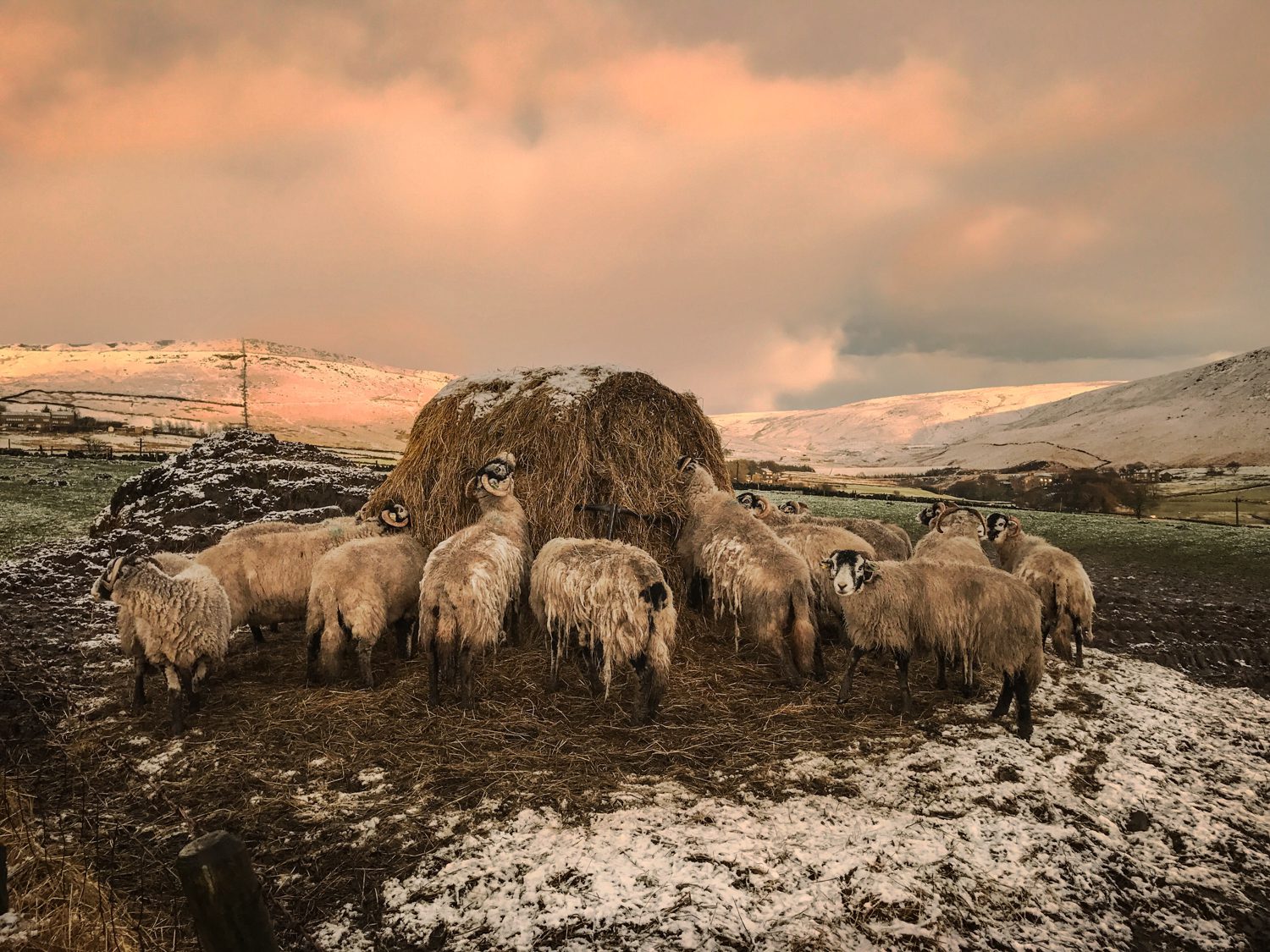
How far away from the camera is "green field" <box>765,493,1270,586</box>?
13547 millimetres

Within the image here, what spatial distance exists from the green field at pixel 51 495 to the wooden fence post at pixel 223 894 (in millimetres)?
17186

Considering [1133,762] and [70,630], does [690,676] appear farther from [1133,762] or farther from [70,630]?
[70,630]

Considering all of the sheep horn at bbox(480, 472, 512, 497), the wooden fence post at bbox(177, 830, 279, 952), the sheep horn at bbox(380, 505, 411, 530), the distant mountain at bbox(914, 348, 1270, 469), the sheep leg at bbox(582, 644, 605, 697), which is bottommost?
the sheep leg at bbox(582, 644, 605, 697)

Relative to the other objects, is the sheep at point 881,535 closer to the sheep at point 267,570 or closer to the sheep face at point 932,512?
the sheep face at point 932,512

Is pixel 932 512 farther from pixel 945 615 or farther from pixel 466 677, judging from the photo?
Answer: pixel 466 677

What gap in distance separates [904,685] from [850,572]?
1.43 m

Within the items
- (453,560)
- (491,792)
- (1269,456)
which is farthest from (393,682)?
(1269,456)

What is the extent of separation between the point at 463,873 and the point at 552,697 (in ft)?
8.72

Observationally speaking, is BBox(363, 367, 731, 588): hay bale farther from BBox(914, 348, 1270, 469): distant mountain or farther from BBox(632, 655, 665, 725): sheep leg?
BBox(914, 348, 1270, 469): distant mountain

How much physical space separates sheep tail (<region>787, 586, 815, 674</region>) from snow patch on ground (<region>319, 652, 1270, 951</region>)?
4.88 ft

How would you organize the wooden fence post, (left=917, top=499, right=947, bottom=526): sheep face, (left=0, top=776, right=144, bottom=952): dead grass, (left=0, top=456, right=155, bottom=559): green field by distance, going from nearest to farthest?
the wooden fence post
(left=0, top=776, right=144, bottom=952): dead grass
(left=917, top=499, right=947, bottom=526): sheep face
(left=0, top=456, right=155, bottom=559): green field

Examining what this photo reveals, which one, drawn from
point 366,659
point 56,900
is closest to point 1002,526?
point 366,659

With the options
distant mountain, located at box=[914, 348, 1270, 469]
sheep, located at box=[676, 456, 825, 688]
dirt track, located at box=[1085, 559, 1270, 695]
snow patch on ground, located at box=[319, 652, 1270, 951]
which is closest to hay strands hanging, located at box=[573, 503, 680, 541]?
sheep, located at box=[676, 456, 825, 688]

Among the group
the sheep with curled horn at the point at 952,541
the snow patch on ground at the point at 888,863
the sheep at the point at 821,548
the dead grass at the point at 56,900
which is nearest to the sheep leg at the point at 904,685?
the sheep with curled horn at the point at 952,541
